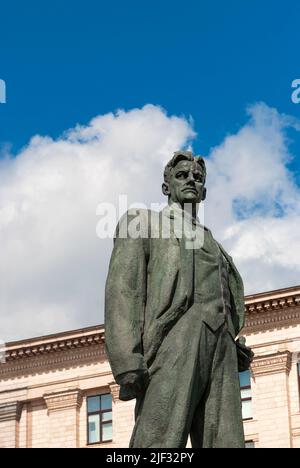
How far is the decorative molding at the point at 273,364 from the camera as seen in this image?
48906 millimetres

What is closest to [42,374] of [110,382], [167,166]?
[110,382]

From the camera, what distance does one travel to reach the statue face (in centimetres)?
1050

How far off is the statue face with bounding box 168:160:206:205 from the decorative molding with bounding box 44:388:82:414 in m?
42.0

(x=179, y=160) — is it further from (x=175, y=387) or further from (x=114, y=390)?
(x=114, y=390)

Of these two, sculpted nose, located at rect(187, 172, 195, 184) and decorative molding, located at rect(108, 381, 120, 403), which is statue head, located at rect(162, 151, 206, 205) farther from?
decorative molding, located at rect(108, 381, 120, 403)

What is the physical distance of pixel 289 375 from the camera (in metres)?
48.9

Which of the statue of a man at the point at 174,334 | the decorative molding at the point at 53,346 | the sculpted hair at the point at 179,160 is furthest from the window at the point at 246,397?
the statue of a man at the point at 174,334

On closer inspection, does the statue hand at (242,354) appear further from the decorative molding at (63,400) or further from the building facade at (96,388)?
the decorative molding at (63,400)

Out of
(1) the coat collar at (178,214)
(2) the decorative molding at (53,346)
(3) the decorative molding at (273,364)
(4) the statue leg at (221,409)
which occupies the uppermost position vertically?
(2) the decorative molding at (53,346)

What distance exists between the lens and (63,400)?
52.3 meters


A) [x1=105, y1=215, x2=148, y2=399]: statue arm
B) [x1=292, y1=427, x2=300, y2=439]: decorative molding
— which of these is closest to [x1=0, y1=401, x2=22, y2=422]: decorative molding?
[x1=292, y1=427, x2=300, y2=439]: decorative molding

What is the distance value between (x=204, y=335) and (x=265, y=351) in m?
40.0

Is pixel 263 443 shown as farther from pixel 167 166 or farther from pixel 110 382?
pixel 167 166

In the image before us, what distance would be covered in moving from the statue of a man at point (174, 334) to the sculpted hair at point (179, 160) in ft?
1.47
